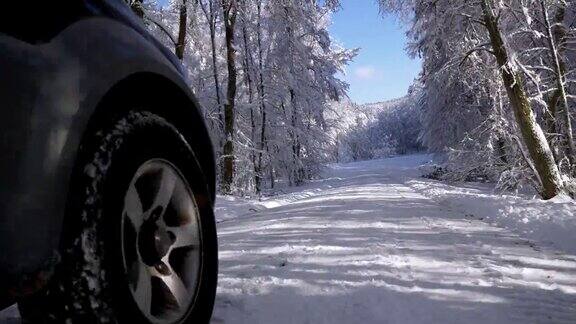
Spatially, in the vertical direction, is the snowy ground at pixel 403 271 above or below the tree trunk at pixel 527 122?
below

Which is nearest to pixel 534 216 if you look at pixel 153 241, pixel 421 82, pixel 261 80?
pixel 153 241

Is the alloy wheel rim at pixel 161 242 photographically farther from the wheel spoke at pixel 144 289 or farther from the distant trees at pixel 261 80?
the distant trees at pixel 261 80

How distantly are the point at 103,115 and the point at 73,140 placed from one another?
21 cm

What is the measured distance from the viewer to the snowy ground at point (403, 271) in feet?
9.54

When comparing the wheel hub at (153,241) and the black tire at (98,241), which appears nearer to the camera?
the black tire at (98,241)

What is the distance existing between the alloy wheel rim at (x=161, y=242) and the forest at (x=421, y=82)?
4012 mm

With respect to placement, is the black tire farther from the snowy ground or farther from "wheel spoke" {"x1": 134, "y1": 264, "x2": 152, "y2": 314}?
the snowy ground

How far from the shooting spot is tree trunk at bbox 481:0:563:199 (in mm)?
10062

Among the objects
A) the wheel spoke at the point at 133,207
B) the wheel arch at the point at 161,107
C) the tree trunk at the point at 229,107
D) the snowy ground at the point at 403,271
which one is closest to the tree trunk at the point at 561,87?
the snowy ground at the point at 403,271

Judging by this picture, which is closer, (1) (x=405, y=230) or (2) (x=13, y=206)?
(2) (x=13, y=206)

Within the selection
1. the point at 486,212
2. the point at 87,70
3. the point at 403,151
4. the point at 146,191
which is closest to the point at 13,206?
the point at 87,70

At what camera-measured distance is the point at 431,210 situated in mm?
9547

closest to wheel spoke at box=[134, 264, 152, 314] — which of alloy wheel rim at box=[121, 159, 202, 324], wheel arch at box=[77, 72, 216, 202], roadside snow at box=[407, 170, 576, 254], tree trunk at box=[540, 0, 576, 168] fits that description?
alloy wheel rim at box=[121, 159, 202, 324]

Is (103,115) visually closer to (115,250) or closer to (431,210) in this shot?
(115,250)
